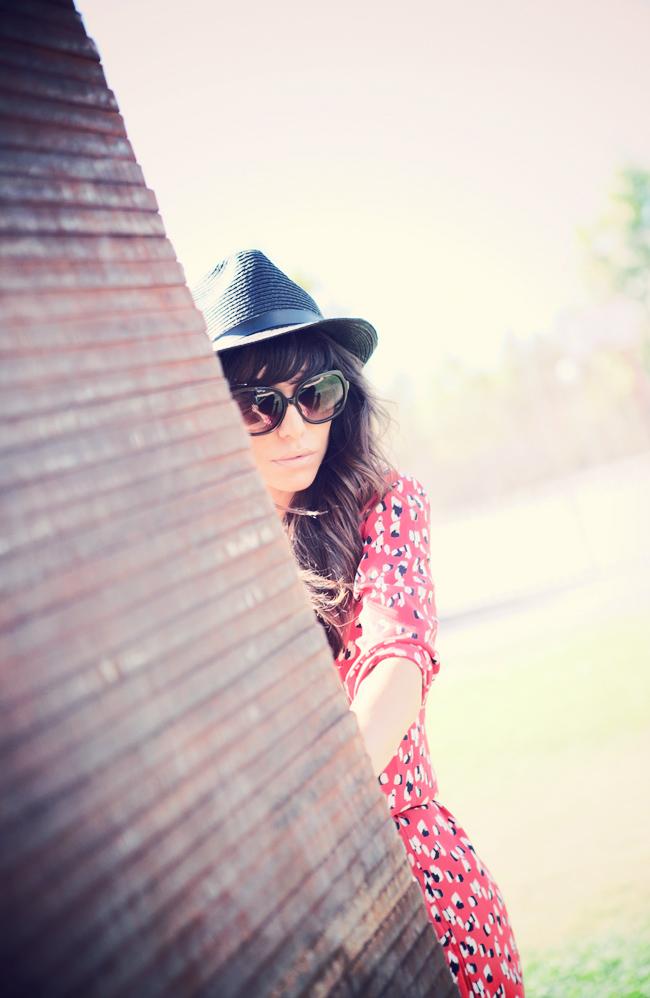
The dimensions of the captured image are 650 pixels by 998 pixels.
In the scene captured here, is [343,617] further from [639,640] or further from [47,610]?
[639,640]

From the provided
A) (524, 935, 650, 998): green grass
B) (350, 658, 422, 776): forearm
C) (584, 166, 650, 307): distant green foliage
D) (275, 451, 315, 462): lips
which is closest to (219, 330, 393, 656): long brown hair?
(275, 451, 315, 462): lips

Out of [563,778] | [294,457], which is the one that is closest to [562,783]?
[563,778]

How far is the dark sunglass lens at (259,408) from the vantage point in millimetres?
2477

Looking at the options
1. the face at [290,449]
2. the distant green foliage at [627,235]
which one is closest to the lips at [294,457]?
the face at [290,449]

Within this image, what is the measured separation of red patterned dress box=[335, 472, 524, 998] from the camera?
192 cm

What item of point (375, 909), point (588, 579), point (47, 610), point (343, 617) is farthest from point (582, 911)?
point (588, 579)

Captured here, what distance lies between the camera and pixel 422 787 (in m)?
2.13

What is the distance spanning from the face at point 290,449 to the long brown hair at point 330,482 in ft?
0.22

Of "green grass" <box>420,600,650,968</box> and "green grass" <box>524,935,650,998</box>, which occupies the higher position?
"green grass" <box>524,935,650,998</box>

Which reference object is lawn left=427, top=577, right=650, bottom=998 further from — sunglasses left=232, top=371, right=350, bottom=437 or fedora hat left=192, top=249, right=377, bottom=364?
fedora hat left=192, top=249, right=377, bottom=364

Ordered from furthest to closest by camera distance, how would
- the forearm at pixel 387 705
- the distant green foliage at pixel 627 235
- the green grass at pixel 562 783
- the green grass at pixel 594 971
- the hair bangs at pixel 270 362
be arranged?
the distant green foliage at pixel 627 235 < the green grass at pixel 562 783 < the green grass at pixel 594 971 < the hair bangs at pixel 270 362 < the forearm at pixel 387 705

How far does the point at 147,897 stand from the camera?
93cm

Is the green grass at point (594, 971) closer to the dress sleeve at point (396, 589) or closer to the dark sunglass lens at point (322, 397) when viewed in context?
the dress sleeve at point (396, 589)

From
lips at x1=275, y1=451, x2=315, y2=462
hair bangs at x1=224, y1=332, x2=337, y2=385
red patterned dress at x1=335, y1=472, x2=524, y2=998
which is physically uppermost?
hair bangs at x1=224, y1=332, x2=337, y2=385
